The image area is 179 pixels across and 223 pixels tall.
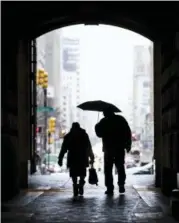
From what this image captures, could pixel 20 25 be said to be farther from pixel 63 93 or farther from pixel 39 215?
pixel 63 93

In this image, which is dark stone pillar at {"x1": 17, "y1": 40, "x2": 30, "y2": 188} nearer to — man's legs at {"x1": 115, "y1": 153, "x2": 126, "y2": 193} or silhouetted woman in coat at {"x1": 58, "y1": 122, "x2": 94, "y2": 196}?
silhouetted woman in coat at {"x1": 58, "y1": 122, "x2": 94, "y2": 196}

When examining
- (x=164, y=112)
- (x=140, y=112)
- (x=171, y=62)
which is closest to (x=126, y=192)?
(x=164, y=112)

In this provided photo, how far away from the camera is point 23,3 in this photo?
43.2 feet

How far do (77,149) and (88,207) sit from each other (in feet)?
10.2

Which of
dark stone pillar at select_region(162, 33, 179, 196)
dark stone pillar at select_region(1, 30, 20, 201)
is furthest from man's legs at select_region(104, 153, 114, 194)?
dark stone pillar at select_region(1, 30, 20, 201)

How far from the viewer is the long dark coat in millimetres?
14266

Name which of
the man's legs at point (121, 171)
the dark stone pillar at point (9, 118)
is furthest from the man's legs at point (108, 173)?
the dark stone pillar at point (9, 118)

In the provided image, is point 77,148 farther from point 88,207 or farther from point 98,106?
point 88,207

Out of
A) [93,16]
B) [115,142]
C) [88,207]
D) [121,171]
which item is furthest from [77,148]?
[93,16]

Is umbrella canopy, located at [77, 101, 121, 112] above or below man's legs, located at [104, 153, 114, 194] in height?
above

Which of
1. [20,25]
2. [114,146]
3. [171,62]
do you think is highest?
[20,25]

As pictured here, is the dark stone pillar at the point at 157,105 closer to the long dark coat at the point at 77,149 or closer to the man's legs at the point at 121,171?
the man's legs at the point at 121,171

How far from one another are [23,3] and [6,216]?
5.08m

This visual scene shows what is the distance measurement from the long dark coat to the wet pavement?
68cm
